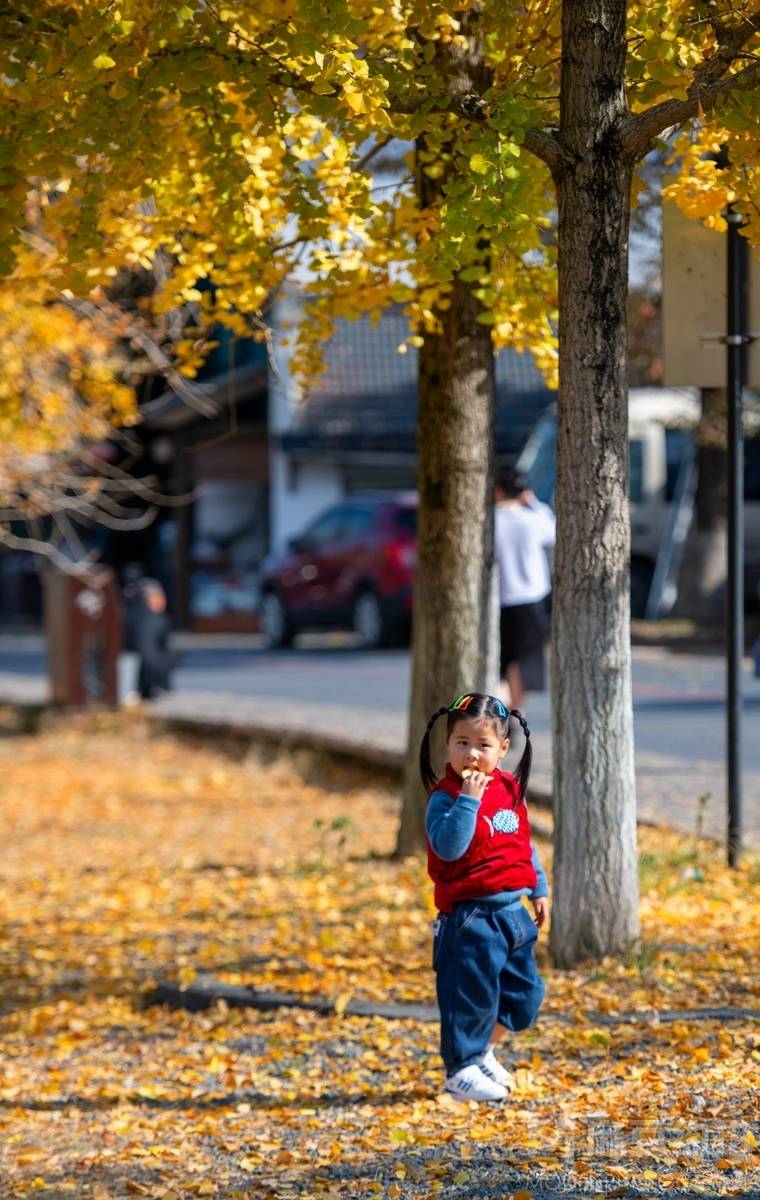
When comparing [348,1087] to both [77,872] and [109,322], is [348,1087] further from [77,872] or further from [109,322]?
[109,322]

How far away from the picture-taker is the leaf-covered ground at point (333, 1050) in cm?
467

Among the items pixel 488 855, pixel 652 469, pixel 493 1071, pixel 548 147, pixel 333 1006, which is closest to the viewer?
pixel 488 855

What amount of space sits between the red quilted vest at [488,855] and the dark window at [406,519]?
57.2 feet

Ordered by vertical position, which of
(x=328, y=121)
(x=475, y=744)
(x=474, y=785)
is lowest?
(x=474, y=785)

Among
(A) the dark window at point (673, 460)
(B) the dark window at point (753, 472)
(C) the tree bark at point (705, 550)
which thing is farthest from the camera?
(A) the dark window at point (673, 460)

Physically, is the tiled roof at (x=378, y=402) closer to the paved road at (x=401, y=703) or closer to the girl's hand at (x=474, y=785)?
the paved road at (x=401, y=703)

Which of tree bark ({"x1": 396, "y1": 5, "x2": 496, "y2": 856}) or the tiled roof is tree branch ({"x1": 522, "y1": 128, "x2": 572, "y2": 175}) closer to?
tree bark ({"x1": 396, "y1": 5, "x2": 496, "y2": 856})

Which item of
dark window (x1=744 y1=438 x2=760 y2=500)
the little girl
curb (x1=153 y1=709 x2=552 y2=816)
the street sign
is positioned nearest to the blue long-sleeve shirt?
the little girl

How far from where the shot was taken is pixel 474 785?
4750 millimetres

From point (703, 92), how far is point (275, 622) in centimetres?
1998

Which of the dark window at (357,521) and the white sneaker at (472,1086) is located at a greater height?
the dark window at (357,521)

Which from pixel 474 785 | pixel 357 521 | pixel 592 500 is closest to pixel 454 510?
pixel 592 500

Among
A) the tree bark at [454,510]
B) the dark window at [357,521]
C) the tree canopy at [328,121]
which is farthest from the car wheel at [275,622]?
the tree canopy at [328,121]

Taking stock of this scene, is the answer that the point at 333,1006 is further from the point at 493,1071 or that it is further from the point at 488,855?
the point at 488,855
